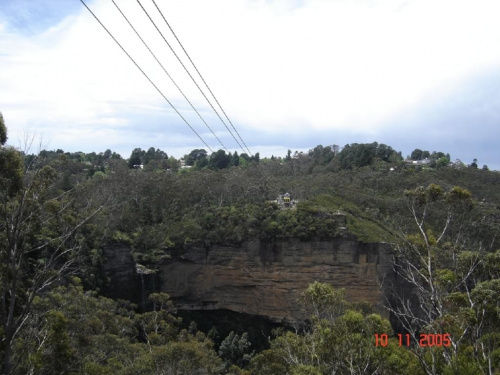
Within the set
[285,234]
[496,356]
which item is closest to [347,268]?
[285,234]

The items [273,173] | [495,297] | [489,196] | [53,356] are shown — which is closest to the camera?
[495,297]

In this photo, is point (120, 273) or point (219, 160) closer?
point (120, 273)

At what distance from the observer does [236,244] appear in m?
20.7

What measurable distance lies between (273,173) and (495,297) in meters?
30.1

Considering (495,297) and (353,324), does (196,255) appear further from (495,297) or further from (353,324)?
(495,297)

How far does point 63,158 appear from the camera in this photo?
9.43 meters

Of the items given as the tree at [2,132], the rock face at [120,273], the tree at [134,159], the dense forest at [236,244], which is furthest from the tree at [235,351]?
the tree at [134,159]

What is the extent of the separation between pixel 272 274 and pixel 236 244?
207 cm

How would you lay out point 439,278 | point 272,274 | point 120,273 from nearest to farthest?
point 439,278
point 272,274
point 120,273

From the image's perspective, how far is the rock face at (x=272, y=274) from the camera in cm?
1941

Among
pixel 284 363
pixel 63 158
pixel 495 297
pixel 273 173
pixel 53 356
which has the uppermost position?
pixel 273 173

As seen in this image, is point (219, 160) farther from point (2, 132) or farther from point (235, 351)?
point (2, 132)

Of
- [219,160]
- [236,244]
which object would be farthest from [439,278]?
[219,160]

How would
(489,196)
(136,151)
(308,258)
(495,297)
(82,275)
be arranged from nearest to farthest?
1. (495,297)
2. (82,275)
3. (308,258)
4. (489,196)
5. (136,151)
